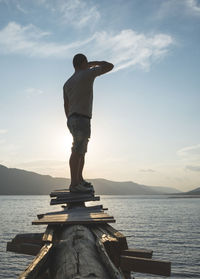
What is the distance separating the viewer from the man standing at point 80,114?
7109 mm

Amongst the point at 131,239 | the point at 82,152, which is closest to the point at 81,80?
the point at 82,152

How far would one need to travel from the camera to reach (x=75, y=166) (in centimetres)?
711

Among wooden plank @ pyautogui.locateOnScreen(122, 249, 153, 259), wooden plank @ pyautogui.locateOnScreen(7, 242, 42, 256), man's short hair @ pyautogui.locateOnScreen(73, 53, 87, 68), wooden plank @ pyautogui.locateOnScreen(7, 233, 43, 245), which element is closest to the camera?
wooden plank @ pyautogui.locateOnScreen(122, 249, 153, 259)

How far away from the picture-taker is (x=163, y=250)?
1172 inches

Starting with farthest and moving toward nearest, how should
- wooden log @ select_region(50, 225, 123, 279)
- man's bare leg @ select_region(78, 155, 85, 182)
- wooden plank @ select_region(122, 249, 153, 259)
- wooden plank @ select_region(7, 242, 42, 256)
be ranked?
1. man's bare leg @ select_region(78, 155, 85, 182)
2. wooden plank @ select_region(7, 242, 42, 256)
3. wooden plank @ select_region(122, 249, 153, 259)
4. wooden log @ select_region(50, 225, 123, 279)

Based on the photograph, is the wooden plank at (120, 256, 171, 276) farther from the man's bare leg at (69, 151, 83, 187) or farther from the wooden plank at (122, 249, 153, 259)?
the man's bare leg at (69, 151, 83, 187)

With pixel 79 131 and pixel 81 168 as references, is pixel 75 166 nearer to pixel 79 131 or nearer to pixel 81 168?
pixel 81 168

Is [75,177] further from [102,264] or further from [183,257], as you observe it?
[183,257]

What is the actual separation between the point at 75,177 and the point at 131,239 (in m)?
33.2

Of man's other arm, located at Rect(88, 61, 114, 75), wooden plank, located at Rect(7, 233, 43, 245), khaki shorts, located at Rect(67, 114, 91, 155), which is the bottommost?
wooden plank, located at Rect(7, 233, 43, 245)

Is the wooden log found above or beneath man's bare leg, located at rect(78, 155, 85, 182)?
beneath

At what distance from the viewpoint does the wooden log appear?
2182 mm

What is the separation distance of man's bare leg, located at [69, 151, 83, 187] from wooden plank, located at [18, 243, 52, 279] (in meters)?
4.20

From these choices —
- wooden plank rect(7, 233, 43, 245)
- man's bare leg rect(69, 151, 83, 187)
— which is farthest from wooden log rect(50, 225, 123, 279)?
man's bare leg rect(69, 151, 83, 187)
